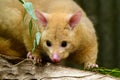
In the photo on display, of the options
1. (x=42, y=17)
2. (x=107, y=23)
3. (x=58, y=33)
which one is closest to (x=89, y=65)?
(x=58, y=33)

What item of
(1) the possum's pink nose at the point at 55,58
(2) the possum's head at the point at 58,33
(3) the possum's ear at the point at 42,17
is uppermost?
(3) the possum's ear at the point at 42,17

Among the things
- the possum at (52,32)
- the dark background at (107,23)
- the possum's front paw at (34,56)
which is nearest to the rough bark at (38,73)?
the possum at (52,32)

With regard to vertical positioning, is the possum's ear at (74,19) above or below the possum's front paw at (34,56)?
above

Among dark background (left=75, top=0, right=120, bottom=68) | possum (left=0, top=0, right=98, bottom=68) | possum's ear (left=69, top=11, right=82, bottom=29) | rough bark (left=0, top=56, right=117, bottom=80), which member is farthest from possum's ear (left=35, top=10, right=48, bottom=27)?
dark background (left=75, top=0, right=120, bottom=68)

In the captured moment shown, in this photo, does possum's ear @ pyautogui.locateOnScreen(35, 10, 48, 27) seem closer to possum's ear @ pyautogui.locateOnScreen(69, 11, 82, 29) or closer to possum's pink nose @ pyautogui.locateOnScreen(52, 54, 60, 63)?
possum's ear @ pyautogui.locateOnScreen(69, 11, 82, 29)

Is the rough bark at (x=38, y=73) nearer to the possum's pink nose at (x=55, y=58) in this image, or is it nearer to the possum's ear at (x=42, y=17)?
the possum's pink nose at (x=55, y=58)

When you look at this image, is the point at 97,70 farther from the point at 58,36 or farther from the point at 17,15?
the point at 17,15

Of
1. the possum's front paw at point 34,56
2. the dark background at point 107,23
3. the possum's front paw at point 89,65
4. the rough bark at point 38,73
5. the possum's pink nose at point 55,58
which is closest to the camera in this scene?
the rough bark at point 38,73

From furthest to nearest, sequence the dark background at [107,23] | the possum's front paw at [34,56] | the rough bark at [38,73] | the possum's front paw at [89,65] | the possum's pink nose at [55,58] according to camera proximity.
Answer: the dark background at [107,23]
the possum's front paw at [89,65]
the possum's front paw at [34,56]
the possum's pink nose at [55,58]
the rough bark at [38,73]
